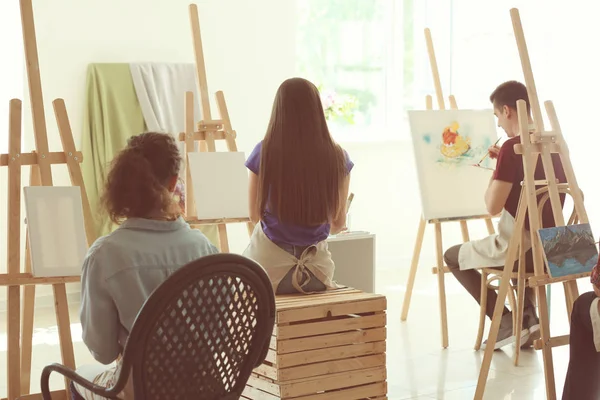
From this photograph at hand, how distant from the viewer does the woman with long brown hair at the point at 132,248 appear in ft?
Answer: 6.56

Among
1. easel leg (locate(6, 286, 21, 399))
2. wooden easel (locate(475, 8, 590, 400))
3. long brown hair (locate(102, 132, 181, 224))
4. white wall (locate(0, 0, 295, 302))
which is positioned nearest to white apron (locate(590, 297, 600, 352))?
wooden easel (locate(475, 8, 590, 400))

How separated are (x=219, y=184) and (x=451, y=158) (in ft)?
4.42

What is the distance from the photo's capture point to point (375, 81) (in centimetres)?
699

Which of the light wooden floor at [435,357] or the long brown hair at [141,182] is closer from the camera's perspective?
the long brown hair at [141,182]

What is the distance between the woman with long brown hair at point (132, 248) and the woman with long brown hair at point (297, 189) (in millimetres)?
893

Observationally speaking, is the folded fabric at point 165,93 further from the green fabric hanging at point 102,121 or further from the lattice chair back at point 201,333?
the lattice chair back at point 201,333

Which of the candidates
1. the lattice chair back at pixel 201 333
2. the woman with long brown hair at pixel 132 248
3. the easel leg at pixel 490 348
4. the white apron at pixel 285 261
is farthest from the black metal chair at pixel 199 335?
the easel leg at pixel 490 348

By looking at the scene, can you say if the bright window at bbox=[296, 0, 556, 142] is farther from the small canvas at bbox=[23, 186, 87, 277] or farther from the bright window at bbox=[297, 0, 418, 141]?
the small canvas at bbox=[23, 186, 87, 277]

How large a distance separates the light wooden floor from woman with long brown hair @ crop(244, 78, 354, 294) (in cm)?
74

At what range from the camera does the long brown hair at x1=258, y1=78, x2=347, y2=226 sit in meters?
2.98

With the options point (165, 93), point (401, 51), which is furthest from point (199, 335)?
point (401, 51)

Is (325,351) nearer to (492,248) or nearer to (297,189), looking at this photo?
(297,189)

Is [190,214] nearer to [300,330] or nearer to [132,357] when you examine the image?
[300,330]

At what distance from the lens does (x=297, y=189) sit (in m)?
3.00
